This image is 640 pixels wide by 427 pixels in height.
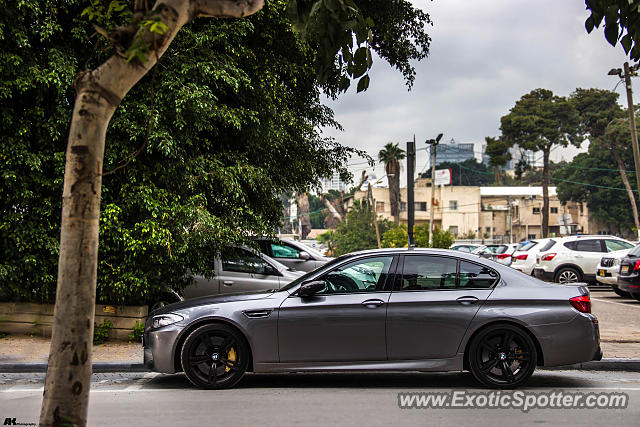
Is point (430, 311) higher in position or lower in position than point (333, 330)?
higher

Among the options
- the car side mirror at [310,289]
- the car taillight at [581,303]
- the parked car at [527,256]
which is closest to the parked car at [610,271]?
the parked car at [527,256]

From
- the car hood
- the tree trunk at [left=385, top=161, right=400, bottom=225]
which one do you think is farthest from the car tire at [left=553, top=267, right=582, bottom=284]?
the tree trunk at [left=385, top=161, right=400, bottom=225]

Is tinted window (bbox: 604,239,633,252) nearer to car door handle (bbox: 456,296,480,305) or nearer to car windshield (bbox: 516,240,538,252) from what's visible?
car windshield (bbox: 516,240,538,252)

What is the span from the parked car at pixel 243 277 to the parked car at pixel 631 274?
8.53 m

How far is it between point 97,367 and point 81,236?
5.25 metres

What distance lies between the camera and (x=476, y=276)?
7340mm

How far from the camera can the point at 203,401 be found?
6562 millimetres

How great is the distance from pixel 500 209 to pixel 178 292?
7544cm

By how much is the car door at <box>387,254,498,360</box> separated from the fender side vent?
130cm

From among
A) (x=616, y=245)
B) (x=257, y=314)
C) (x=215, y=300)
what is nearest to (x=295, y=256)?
(x=215, y=300)

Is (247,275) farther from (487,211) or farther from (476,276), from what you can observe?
(487,211)

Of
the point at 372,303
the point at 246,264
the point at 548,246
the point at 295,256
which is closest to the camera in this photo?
the point at 372,303

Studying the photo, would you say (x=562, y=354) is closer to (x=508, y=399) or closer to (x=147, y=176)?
(x=508, y=399)

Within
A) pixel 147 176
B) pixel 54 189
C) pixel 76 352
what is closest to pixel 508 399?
pixel 76 352
